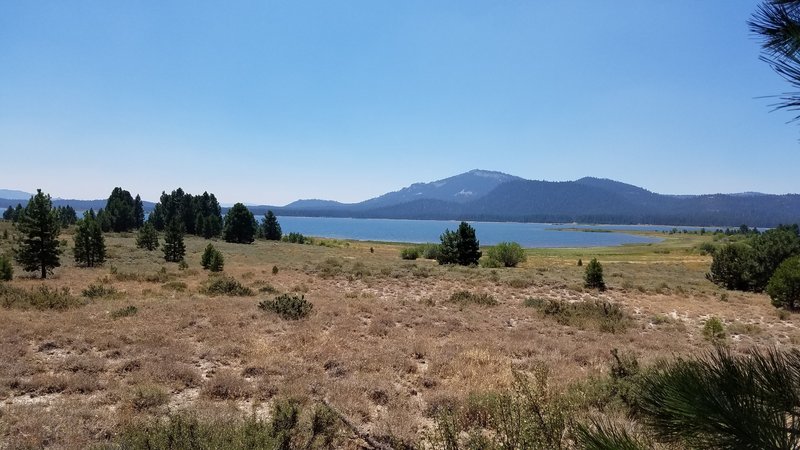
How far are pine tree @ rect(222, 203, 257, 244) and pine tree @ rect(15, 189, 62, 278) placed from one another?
49668mm

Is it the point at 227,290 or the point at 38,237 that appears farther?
the point at 38,237

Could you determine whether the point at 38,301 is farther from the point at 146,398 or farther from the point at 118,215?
the point at 118,215

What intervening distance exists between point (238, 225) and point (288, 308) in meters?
67.8

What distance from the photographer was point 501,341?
12195 mm

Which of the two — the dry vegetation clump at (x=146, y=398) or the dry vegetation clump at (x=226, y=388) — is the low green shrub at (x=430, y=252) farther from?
the dry vegetation clump at (x=146, y=398)

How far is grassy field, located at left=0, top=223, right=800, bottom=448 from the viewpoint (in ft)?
22.1

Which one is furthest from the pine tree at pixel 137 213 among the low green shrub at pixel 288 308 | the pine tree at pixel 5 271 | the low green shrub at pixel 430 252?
the low green shrub at pixel 288 308

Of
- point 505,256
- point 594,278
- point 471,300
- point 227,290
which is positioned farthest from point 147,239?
point 594,278

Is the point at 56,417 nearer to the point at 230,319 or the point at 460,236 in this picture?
the point at 230,319

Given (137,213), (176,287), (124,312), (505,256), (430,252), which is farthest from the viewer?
(137,213)

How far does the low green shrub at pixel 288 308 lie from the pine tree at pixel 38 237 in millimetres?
19690

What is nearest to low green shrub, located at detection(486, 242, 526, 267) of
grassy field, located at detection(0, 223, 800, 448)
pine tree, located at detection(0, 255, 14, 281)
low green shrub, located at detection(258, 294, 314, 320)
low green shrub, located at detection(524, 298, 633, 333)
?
grassy field, located at detection(0, 223, 800, 448)

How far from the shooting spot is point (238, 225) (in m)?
77.1

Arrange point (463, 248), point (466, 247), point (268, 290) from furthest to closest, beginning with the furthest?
point (466, 247) → point (463, 248) → point (268, 290)
